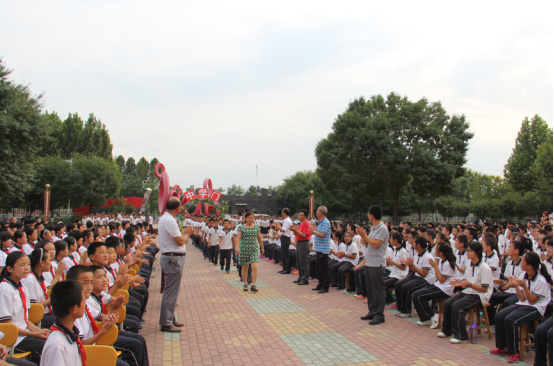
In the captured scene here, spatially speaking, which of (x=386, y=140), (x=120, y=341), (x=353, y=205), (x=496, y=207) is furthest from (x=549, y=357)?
(x=353, y=205)

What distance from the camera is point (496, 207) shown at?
37.9m

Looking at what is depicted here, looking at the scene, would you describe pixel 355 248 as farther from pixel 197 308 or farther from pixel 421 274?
pixel 197 308

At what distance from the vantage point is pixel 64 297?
2.75m

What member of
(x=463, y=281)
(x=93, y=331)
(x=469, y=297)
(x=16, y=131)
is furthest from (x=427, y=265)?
(x=16, y=131)

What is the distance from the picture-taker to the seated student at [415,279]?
679 centimetres

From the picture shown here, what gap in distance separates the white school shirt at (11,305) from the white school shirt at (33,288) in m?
0.64

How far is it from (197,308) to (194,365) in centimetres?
288

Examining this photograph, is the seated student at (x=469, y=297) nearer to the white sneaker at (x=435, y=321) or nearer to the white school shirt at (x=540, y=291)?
the white sneaker at (x=435, y=321)

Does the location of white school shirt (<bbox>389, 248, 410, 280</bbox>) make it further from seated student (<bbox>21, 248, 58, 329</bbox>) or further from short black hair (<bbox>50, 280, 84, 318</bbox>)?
short black hair (<bbox>50, 280, 84, 318</bbox>)

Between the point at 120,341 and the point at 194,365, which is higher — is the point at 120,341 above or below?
above

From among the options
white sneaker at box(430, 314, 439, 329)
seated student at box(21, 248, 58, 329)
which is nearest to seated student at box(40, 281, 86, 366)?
seated student at box(21, 248, 58, 329)

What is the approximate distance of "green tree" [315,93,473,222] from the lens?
1055 inches

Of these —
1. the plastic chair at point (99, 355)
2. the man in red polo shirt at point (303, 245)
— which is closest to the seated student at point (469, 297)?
the man in red polo shirt at point (303, 245)

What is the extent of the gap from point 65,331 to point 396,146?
2733 centimetres
